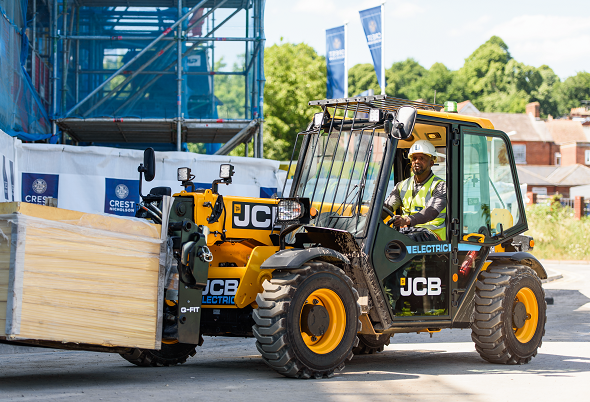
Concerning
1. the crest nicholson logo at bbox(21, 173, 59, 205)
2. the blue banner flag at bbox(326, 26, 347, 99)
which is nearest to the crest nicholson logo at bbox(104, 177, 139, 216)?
the crest nicholson logo at bbox(21, 173, 59, 205)

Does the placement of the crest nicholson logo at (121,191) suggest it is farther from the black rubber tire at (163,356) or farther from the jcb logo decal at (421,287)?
the jcb logo decal at (421,287)

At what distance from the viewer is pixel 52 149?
12867 millimetres

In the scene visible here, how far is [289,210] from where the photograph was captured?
282 inches

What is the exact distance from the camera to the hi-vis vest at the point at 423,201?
7723mm

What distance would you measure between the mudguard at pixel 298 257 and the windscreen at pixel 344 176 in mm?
392

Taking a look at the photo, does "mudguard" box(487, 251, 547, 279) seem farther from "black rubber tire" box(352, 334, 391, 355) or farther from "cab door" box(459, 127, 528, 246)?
"black rubber tire" box(352, 334, 391, 355)

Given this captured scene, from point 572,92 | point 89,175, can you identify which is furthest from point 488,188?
point 572,92

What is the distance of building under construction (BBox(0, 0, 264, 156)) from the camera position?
16703 mm

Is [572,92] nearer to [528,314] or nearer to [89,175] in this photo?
[89,175]

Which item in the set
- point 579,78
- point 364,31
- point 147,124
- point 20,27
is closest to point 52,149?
point 20,27

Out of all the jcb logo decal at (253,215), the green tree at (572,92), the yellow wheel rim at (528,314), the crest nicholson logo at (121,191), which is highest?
the green tree at (572,92)

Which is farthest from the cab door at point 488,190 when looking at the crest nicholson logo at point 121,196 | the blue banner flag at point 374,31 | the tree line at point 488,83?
the tree line at point 488,83

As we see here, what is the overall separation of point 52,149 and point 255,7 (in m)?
7.00

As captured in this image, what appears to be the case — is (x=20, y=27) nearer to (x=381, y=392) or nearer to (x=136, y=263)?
(x=136, y=263)
